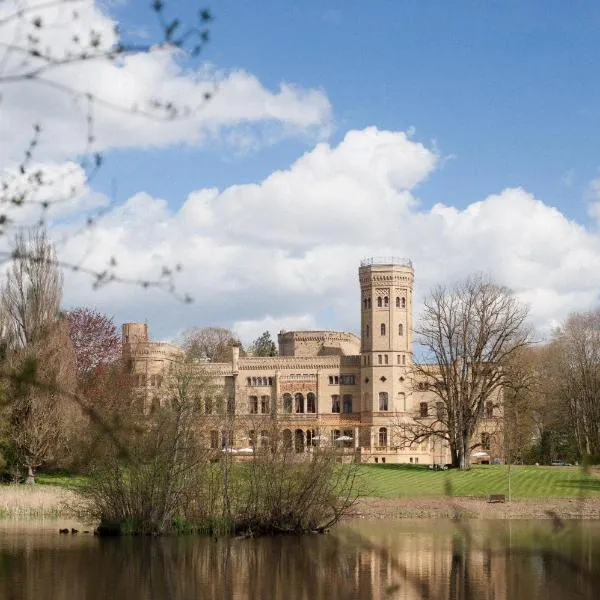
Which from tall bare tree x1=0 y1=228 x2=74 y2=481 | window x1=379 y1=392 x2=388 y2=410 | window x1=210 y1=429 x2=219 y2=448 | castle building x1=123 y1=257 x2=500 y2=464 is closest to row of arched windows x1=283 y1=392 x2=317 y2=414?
castle building x1=123 y1=257 x2=500 y2=464

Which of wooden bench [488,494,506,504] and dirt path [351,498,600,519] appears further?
wooden bench [488,494,506,504]

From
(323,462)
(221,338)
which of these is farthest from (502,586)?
(221,338)

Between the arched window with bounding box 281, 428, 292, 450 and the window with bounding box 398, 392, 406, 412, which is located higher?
the window with bounding box 398, 392, 406, 412

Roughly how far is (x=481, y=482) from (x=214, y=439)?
17.4 m

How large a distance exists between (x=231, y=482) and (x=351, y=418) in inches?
1706

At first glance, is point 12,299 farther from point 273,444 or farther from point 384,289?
point 384,289

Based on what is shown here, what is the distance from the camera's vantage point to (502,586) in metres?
19.7

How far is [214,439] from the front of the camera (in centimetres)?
3020

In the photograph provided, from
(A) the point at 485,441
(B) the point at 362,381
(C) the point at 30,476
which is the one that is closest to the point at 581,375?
(A) the point at 485,441

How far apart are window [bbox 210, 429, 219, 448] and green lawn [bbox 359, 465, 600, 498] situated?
621 centimetres

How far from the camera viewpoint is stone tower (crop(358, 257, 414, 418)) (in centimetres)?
6794

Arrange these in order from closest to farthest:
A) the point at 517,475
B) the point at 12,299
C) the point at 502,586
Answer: the point at 502,586 < the point at 12,299 < the point at 517,475

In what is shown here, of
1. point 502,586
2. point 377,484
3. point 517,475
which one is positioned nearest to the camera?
point 502,586

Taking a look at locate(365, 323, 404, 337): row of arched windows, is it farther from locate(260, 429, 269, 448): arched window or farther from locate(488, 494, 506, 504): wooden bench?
locate(260, 429, 269, 448): arched window
